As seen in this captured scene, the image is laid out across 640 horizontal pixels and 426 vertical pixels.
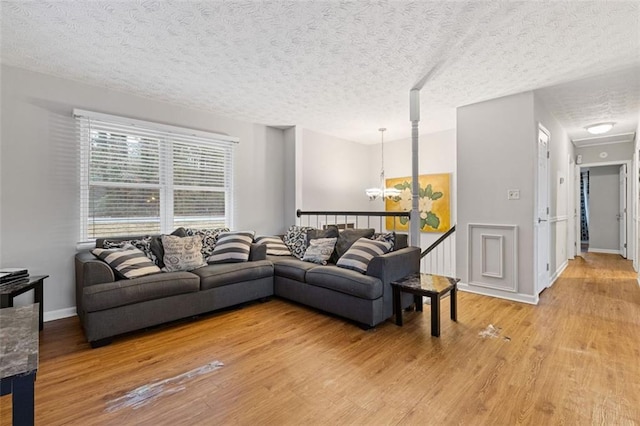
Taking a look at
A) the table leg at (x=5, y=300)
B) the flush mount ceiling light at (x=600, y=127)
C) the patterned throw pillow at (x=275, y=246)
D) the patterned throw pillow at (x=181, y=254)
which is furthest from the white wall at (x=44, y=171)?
the flush mount ceiling light at (x=600, y=127)

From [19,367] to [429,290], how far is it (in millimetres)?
2569

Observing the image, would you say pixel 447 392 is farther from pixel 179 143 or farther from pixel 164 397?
pixel 179 143

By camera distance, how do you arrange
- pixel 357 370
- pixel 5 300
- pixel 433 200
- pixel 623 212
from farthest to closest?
pixel 623 212 → pixel 433 200 → pixel 5 300 → pixel 357 370

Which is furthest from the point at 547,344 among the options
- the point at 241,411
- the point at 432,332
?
the point at 241,411

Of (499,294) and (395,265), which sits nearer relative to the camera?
(395,265)

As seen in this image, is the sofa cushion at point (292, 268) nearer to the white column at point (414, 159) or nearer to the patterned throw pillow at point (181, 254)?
the patterned throw pillow at point (181, 254)

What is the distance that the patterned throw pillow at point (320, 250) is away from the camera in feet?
11.9

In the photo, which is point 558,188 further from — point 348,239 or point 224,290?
point 224,290

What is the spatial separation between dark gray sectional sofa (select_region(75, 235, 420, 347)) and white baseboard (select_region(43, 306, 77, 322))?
0.37m

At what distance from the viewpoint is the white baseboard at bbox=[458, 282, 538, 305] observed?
3512mm

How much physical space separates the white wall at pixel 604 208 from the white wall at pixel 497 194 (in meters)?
5.60

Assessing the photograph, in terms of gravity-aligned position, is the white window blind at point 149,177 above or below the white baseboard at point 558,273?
above

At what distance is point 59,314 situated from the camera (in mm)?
3076

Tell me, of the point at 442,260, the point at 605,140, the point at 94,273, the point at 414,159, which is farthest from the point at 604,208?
the point at 94,273
